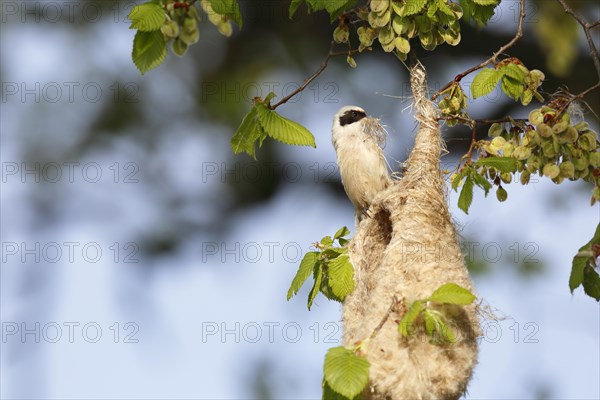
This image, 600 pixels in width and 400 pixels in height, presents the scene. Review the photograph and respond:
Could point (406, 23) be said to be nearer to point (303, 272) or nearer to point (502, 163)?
point (502, 163)

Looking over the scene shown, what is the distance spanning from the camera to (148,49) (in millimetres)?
2562

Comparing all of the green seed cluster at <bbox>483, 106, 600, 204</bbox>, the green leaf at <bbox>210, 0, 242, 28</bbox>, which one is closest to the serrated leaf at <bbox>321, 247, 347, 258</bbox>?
the green seed cluster at <bbox>483, 106, 600, 204</bbox>

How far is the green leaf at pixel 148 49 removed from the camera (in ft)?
8.37

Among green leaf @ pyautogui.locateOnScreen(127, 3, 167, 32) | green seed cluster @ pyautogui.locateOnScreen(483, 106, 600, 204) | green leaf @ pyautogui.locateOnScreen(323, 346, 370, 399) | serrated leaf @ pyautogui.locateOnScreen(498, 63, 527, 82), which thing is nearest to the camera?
green leaf @ pyautogui.locateOnScreen(127, 3, 167, 32)

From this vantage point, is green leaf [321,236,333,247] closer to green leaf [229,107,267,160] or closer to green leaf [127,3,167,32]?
green leaf [229,107,267,160]

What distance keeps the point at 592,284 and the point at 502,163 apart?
0.49 m

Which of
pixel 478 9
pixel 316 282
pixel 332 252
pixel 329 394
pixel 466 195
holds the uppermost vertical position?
pixel 478 9

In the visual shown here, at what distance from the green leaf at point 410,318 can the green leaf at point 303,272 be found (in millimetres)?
576

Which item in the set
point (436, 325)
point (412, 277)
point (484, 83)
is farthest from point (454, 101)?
point (436, 325)

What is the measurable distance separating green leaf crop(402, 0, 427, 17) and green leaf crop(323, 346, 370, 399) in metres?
1.07

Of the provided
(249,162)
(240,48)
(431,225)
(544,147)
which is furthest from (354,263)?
(249,162)

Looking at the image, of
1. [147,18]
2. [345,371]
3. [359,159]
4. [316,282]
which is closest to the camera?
[147,18]

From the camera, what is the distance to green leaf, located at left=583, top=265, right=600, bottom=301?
9.83 feet

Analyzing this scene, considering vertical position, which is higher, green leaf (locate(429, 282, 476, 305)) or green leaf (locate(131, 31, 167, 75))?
green leaf (locate(131, 31, 167, 75))
